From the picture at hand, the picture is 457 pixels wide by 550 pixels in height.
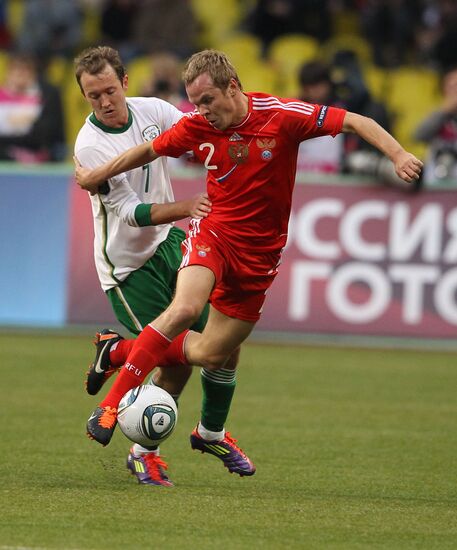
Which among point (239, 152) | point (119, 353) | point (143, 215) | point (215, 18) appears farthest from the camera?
point (215, 18)

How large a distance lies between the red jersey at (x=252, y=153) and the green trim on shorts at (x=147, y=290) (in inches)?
→ 21.3

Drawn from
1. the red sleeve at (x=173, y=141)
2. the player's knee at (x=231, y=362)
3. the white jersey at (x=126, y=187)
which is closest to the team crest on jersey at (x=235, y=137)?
the red sleeve at (x=173, y=141)

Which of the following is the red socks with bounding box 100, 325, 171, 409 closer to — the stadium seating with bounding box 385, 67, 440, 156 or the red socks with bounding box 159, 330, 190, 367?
the red socks with bounding box 159, 330, 190, 367

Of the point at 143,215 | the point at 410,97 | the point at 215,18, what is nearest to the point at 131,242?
the point at 143,215

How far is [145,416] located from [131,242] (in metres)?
1.09

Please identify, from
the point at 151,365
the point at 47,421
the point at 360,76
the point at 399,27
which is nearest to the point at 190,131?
the point at 151,365

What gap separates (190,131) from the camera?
615 cm

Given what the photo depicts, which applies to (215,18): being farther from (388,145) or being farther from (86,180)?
(388,145)

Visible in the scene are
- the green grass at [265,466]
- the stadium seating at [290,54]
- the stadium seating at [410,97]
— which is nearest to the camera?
the green grass at [265,466]

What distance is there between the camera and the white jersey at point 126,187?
6488 millimetres

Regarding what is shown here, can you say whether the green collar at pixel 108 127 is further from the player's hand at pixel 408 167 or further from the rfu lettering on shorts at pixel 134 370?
the player's hand at pixel 408 167

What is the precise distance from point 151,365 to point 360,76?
8.00 meters

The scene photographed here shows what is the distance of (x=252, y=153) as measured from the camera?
243 inches

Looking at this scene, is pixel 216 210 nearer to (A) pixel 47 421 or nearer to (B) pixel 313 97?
(A) pixel 47 421
